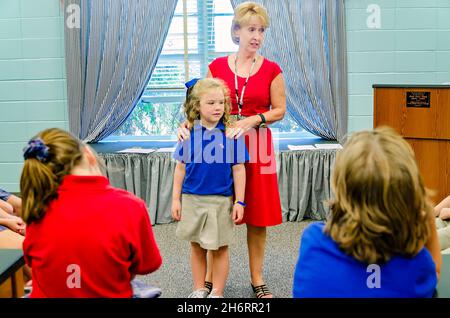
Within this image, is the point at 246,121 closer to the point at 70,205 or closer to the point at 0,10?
the point at 70,205

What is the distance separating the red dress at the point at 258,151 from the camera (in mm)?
3203

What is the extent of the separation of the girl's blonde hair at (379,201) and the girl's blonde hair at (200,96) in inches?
58.9

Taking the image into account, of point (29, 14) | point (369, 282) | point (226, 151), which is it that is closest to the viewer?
point (369, 282)

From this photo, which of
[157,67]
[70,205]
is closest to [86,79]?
[157,67]

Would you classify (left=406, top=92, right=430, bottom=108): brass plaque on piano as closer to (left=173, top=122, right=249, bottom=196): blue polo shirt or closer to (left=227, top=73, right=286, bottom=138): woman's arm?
(left=227, top=73, right=286, bottom=138): woman's arm

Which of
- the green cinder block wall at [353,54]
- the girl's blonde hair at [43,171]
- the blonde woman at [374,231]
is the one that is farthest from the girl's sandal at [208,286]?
the green cinder block wall at [353,54]

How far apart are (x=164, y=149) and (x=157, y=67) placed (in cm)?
87

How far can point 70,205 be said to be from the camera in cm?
178

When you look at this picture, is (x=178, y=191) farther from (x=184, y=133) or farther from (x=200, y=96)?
(x=200, y=96)

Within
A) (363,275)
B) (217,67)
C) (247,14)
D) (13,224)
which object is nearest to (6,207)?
(13,224)

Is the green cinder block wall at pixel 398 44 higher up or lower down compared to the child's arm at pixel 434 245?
higher up

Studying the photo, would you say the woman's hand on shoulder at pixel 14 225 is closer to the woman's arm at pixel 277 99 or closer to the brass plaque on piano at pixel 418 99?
the woman's arm at pixel 277 99

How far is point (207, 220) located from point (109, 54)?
2.70 metres

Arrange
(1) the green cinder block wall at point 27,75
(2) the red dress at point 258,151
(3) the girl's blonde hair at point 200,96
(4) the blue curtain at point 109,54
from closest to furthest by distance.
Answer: (3) the girl's blonde hair at point 200,96 → (2) the red dress at point 258,151 → (4) the blue curtain at point 109,54 → (1) the green cinder block wall at point 27,75
